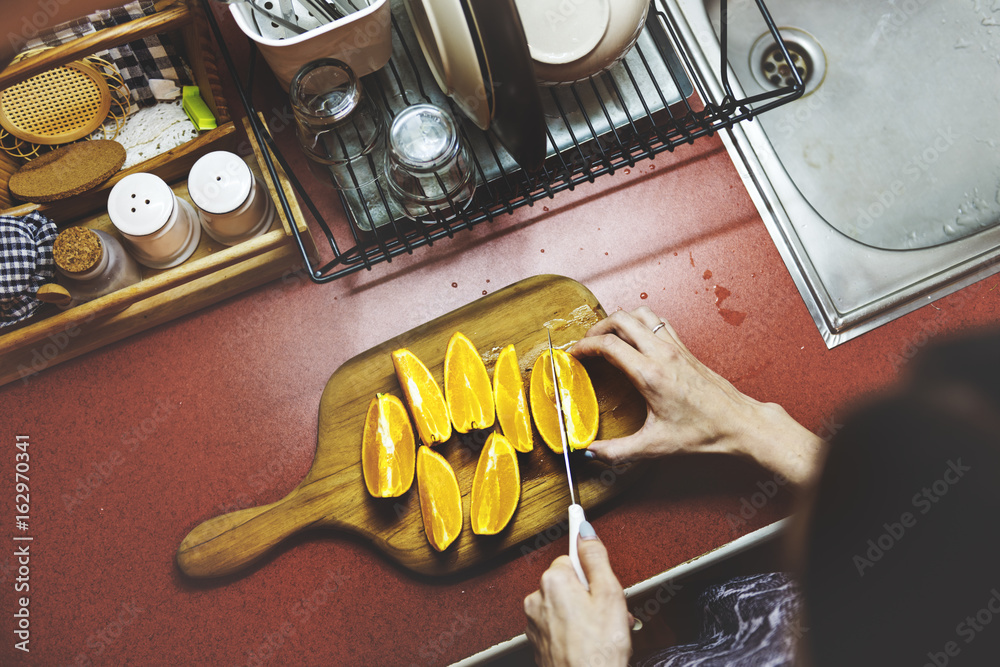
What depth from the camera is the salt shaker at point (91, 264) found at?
32.2 inches

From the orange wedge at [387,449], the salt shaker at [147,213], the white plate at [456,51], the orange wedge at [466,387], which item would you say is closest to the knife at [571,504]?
the orange wedge at [466,387]

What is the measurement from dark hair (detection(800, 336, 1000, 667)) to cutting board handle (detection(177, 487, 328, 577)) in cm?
68

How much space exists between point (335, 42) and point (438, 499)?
63 centimetres

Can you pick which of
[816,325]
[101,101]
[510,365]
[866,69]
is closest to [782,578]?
[816,325]

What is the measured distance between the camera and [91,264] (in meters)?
0.82

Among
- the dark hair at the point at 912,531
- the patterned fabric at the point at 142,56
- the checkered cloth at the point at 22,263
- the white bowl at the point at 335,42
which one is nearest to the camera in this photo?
the dark hair at the point at 912,531

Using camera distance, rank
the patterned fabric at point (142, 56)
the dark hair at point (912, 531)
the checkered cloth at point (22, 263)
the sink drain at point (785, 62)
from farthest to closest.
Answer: the sink drain at point (785, 62) < the patterned fabric at point (142, 56) < the checkered cloth at point (22, 263) < the dark hair at point (912, 531)

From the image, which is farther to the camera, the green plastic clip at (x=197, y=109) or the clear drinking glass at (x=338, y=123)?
the green plastic clip at (x=197, y=109)

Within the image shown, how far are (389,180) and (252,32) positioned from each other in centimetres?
25

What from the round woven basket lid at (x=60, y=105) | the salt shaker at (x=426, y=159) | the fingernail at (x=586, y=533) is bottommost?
the fingernail at (x=586, y=533)

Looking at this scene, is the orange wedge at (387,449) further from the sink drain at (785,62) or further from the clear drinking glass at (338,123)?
the sink drain at (785,62)

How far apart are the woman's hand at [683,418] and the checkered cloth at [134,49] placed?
0.80 meters

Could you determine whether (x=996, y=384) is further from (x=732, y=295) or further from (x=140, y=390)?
(x=140, y=390)

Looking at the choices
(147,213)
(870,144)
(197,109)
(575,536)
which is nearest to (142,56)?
(197,109)
